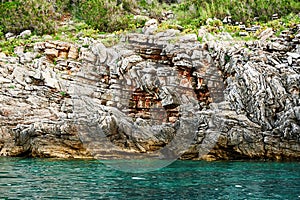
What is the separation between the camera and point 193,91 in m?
25.8

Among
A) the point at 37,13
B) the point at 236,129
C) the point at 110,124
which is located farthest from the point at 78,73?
the point at 236,129

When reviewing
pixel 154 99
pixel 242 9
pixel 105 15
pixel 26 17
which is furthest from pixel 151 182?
pixel 26 17

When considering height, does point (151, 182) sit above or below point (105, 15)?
below

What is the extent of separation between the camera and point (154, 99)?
84.1 feet

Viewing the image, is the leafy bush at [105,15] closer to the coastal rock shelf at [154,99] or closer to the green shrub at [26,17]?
the green shrub at [26,17]

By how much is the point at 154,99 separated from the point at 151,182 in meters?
13.7

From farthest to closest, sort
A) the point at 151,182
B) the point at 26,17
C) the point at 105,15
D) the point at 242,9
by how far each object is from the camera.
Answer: the point at 105,15
the point at 26,17
the point at 242,9
the point at 151,182

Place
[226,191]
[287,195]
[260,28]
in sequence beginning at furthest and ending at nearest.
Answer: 1. [260,28]
2. [226,191]
3. [287,195]

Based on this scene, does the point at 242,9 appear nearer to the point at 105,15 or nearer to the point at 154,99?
the point at 105,15

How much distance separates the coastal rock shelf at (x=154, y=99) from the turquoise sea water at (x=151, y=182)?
338cm

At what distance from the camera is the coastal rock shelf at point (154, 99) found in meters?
20.4

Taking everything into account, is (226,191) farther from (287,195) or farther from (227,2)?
(227,2)

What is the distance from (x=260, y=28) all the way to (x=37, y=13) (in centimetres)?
1992

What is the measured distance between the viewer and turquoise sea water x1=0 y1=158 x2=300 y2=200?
10.1 metres
